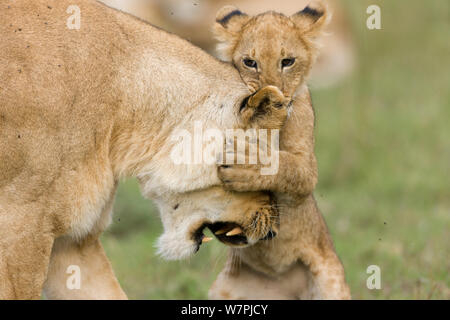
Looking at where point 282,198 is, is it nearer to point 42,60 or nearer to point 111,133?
point 111,133

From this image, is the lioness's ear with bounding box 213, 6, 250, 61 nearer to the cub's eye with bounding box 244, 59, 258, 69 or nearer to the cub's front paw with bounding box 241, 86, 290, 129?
the cub's eye with bounding box 244, 59, 258, 69

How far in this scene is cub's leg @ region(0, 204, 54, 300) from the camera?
2521mm

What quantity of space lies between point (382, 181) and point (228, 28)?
146 inches

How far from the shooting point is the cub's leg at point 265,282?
3.87 m

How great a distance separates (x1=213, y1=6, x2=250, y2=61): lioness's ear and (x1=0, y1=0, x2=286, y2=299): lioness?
579mm

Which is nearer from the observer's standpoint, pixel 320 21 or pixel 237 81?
pixel 237 81

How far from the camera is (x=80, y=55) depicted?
107 inches

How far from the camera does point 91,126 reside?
8.87 ft

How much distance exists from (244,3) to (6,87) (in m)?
7.28

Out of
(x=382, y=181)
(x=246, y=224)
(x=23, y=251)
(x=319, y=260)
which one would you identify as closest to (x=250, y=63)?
→ (x=246, y=224)

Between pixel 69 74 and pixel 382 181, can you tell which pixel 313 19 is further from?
pixel 382 181

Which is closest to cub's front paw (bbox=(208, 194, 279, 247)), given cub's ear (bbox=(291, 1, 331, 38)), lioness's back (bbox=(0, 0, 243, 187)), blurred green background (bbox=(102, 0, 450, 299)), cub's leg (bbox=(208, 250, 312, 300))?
lioness's back (bbox=(0, 0, 243, 187))

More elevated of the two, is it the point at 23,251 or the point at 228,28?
the point at 228,28
